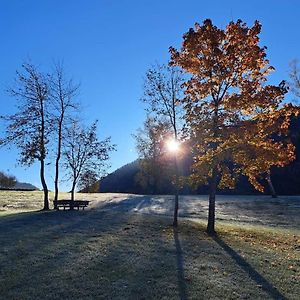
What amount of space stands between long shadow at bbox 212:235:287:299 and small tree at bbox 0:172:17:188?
79.9 meters

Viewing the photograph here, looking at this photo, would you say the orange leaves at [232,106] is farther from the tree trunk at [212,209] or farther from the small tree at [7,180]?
the small tree at [7,180]

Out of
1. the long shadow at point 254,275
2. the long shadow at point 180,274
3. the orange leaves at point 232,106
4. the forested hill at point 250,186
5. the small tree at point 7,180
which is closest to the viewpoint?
the long shadow at point 180,274

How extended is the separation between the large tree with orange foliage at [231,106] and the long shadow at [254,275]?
462 centimetres

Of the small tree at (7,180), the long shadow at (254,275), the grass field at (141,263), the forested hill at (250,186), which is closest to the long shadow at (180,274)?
the grass field at (141,263)

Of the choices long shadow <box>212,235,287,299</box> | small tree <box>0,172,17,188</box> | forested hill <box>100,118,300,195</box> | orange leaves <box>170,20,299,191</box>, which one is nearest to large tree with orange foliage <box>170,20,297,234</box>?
orange leaves <box>170,20,299,191</box>

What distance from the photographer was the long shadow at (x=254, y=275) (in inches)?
336

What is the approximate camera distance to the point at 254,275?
10.0m

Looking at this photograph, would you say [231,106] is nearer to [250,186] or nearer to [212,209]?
[212,209]

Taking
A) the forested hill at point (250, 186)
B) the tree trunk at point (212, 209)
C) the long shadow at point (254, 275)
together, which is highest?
the forested hill at point (250, 186)

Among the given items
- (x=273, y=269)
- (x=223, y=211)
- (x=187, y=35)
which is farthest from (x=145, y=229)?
(x=223, y=211)

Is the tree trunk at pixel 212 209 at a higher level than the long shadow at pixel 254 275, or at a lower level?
higher

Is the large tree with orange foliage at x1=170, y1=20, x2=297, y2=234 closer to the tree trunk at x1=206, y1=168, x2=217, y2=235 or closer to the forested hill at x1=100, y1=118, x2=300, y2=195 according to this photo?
the tree trunk at x1=206, y1=168, x2=217, y2=235

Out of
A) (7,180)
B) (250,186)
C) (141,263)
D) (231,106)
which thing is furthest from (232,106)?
Result: (7,180)

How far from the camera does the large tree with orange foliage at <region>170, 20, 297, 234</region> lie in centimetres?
1686
